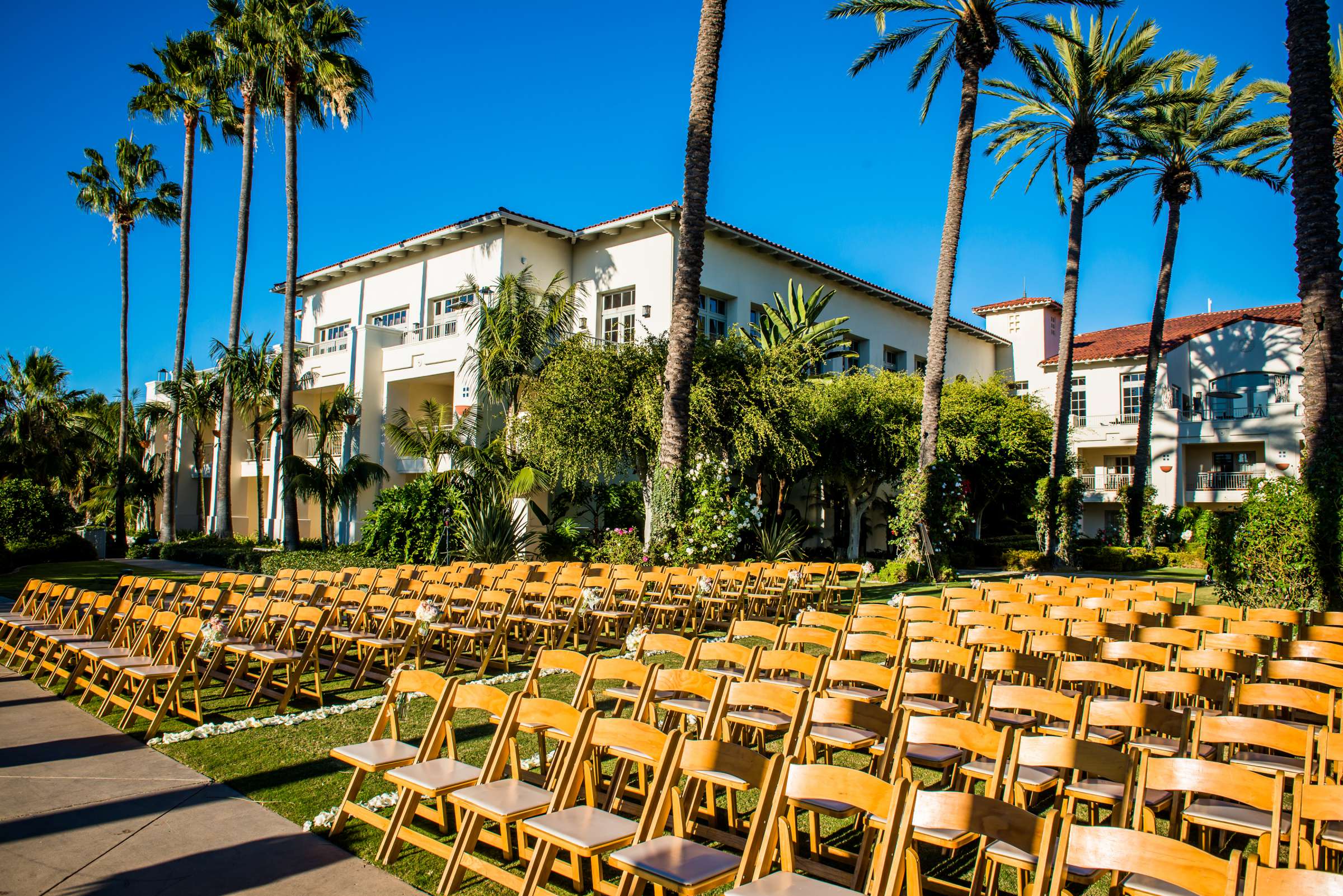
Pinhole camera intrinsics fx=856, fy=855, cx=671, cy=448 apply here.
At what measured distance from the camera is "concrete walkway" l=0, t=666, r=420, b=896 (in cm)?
390

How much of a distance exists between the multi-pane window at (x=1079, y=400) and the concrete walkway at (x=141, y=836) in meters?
37.1

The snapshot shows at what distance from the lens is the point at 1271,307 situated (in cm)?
3575

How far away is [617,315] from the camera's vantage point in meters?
23.2

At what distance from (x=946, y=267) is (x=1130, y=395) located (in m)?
22.7

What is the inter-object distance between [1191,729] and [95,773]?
21.9 feet

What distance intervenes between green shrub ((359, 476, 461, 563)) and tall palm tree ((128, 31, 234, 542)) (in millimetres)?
12420

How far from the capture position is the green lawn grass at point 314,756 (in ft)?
13.8

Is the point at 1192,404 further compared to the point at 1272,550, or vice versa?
the point at 1192,404

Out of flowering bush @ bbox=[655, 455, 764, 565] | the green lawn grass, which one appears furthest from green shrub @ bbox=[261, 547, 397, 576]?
the green lawn grass

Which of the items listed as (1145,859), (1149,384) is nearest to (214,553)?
(1145,859)

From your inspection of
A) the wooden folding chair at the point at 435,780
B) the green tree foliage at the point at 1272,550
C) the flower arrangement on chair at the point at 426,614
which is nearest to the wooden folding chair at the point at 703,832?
the wooden folding chair at the point at 435,780

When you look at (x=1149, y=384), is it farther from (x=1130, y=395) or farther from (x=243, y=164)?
(x=243, y=164)

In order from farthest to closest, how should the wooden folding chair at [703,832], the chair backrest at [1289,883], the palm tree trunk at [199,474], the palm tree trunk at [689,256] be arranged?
the palm tree trunk at [199,474], the palm tree trunk at [689,256], the wooden folding chair at [703,832], the chair backrest at [1289,883]

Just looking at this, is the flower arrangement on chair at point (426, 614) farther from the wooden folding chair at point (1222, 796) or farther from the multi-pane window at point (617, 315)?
the multi-pane window at point (617, 315)
